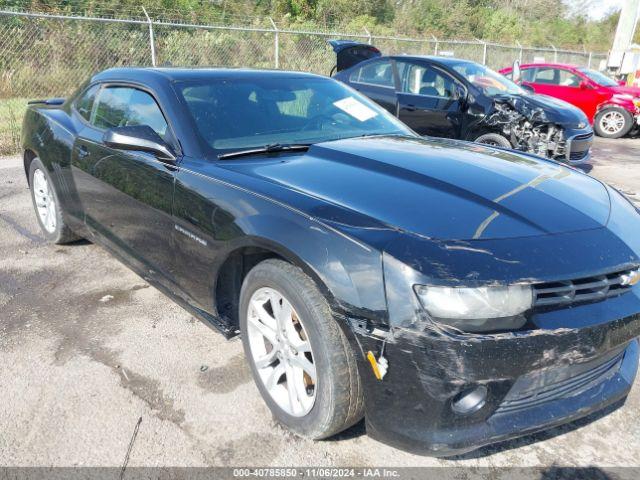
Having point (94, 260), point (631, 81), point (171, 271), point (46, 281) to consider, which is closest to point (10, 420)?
point (171, 271)

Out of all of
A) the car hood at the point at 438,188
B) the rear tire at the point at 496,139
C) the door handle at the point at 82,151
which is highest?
the car hood at the point at 438,188

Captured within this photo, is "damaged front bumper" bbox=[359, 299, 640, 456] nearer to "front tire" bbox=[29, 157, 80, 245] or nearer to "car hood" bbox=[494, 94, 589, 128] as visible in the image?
"front tire" bbox=[29, 157, 80, 245]

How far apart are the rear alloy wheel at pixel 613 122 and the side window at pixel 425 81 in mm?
6248

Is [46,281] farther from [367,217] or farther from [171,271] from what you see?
[367,217]

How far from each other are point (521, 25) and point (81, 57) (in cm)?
3350

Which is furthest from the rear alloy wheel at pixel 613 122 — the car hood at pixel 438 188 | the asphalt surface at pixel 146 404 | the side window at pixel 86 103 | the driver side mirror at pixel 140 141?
the driver side mirror at pixel 140 141

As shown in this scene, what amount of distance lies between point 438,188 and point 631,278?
0.82 m

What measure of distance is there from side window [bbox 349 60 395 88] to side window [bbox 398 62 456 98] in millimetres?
199

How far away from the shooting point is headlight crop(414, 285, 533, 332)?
5.92 ft

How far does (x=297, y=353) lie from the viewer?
7.48 feet

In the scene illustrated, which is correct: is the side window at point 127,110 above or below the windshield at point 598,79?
above

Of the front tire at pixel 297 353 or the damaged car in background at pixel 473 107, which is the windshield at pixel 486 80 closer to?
the damaged car in background at pixel 473 107

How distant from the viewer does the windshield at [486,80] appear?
24.1 feet

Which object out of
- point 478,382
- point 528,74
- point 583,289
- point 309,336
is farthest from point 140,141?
point 528,74
